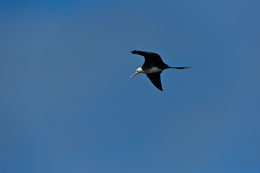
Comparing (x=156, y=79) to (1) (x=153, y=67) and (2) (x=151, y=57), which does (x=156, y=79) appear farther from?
(2) (x=151, y=57)

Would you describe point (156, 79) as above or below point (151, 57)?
Answer: above

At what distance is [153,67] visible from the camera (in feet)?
139

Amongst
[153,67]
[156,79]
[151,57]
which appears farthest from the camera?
[156,79]

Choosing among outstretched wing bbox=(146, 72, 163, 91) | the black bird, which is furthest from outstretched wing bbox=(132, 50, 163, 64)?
outstretched wing bbox=(146, 72, 163, 91)

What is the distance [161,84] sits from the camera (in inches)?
1789

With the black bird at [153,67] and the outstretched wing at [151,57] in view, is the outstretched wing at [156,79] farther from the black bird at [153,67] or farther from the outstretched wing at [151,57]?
the outstretched wing at [151,57]

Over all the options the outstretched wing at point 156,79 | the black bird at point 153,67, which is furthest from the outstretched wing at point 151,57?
the outstretched wing at point 156,79

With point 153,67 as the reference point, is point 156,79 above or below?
above

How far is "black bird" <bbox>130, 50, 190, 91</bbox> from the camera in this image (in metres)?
40.3

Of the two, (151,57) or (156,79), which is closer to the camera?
(151,57)

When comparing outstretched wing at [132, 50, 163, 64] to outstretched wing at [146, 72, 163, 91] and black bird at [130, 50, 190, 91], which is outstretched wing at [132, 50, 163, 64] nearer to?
black bird at [130, 50, 190, 91]

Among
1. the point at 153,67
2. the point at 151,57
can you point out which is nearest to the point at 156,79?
the point at 153,67

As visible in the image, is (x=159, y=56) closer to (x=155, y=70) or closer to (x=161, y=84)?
(x=155, y=70)

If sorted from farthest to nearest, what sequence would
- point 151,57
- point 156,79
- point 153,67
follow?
point 156,79, point 153,67, point 151,57
